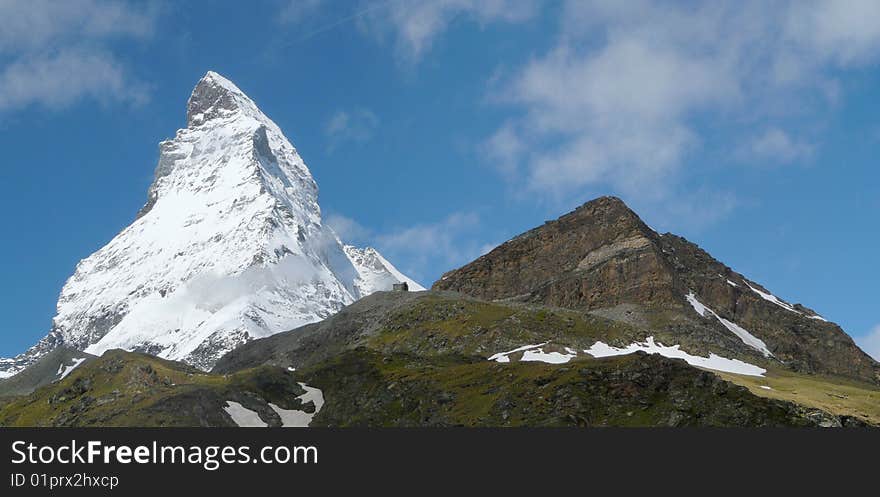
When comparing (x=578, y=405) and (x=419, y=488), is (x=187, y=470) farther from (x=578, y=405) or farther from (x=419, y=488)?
(x=578, y=405)

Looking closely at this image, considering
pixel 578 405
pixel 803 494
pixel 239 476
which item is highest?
pixel 578 405

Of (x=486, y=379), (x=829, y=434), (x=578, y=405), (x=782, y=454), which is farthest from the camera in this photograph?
(x=486, y=379)

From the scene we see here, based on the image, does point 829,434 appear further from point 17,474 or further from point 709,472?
point 17,474

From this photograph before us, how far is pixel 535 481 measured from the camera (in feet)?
347

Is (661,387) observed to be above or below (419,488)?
above

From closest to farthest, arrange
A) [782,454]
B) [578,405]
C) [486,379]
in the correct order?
[782,454]
[578,405]
[486,379]

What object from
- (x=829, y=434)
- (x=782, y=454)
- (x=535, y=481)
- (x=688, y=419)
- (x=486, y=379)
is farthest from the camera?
(x=486, y=379)

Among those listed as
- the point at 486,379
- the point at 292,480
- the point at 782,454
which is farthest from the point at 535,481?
the point at 486,379

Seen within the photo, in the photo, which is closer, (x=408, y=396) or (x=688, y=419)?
(x=688, y=419)

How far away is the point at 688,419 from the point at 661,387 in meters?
11.4

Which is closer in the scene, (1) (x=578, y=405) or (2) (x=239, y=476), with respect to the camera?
(2) (x=239, y=476)

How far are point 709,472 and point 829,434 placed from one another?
3420 centimetres

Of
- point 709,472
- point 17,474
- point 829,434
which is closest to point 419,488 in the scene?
point 709,472

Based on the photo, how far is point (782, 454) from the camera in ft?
388
